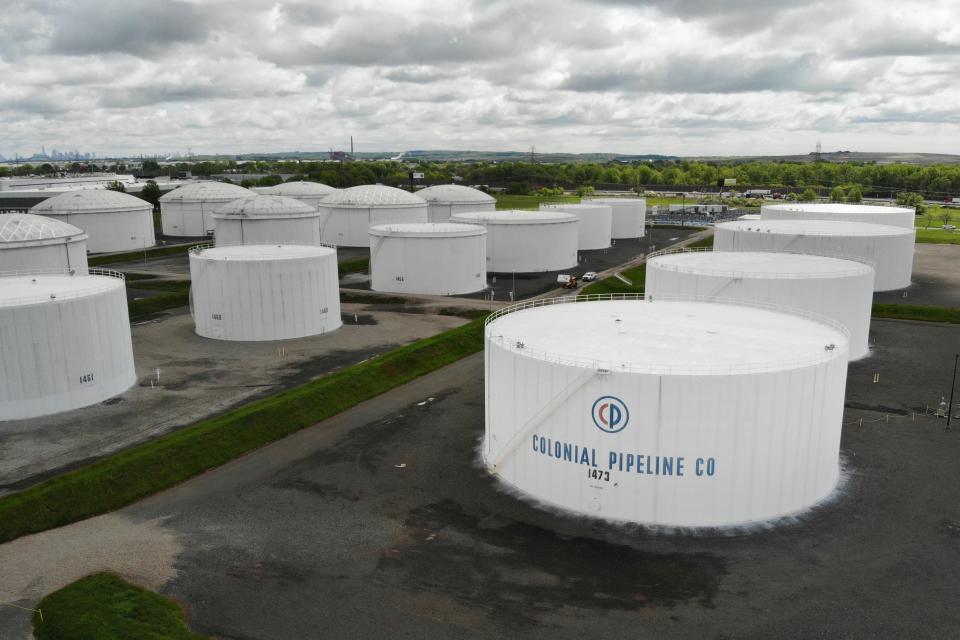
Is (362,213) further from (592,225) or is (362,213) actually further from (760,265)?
(760,265)

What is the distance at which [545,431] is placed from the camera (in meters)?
29.2

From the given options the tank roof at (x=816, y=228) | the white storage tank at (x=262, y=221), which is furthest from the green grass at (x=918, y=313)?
the white storage tank at (x=262, y=221)

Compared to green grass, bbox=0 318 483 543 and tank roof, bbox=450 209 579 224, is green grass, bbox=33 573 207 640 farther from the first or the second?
tank roof, bbox=450 209 579 224

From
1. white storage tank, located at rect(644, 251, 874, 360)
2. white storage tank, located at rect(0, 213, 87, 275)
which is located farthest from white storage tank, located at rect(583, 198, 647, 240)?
white storage tank, located at rect(0, 213, 87, 275)

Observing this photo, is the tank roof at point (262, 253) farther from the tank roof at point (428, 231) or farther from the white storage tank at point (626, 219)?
the white storage tank at point (626, 219)

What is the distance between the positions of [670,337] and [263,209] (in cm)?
6585

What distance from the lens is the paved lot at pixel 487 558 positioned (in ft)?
73.8

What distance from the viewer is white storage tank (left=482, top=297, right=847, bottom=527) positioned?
26922 millimetres

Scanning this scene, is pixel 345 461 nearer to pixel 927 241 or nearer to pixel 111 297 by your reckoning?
pixel 111 297

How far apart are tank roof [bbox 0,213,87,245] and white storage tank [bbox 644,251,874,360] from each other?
51.4m

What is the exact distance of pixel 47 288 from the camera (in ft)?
144

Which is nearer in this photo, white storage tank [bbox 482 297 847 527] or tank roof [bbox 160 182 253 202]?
white storage tank [bbox 482 297 847 527]

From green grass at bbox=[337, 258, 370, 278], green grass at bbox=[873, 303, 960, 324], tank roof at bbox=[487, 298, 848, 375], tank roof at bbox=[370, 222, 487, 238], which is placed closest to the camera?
tank roof at bbox=[487, 298, 848, 375]

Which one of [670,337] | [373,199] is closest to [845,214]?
[373,199]
